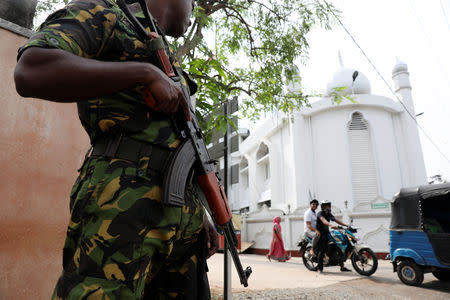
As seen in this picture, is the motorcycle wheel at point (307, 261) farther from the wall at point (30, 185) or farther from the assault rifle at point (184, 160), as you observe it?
the assault rifle at point (184, 160)

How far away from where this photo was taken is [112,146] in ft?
3.14

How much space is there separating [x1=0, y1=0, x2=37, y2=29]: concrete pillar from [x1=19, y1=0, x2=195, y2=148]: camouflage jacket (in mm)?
2180

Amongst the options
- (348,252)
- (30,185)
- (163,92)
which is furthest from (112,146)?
(348,252)

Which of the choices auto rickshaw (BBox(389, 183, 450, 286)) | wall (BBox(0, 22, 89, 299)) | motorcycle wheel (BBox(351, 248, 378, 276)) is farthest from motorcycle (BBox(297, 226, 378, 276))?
wall (BBox(0, 22, 89, 299))

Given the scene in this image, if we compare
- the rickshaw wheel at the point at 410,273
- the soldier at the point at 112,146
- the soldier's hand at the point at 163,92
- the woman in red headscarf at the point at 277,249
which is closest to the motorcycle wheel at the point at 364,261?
the rickshaw wheel at the point at 410,273

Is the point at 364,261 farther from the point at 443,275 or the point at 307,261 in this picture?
the point at 307,261

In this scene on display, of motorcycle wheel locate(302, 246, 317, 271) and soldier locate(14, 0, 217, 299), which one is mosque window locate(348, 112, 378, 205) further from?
soldier locate(14, 0, 217, 299)

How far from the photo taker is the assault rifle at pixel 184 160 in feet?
3.20

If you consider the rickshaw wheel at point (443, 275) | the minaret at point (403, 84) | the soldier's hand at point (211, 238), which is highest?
the minaret at point (403, 84)

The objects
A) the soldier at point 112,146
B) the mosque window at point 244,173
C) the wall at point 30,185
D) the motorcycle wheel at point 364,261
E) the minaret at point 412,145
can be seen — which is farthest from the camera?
the mosque window at point 244,173

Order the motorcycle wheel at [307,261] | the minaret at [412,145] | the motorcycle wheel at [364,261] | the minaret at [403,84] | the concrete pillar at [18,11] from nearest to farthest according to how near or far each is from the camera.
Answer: the concrete pillar at [18,11]
the motorcycle wheel at [364,261]
the motorcycle wheel at [307,261]
the minaret at [412,145]
the minaret at [403,84]

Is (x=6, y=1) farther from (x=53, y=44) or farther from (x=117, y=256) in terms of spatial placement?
(x=117, y=256)

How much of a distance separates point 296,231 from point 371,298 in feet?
28.3

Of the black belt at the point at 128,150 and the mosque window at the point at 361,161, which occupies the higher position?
the mosque window at the point at 361,161
